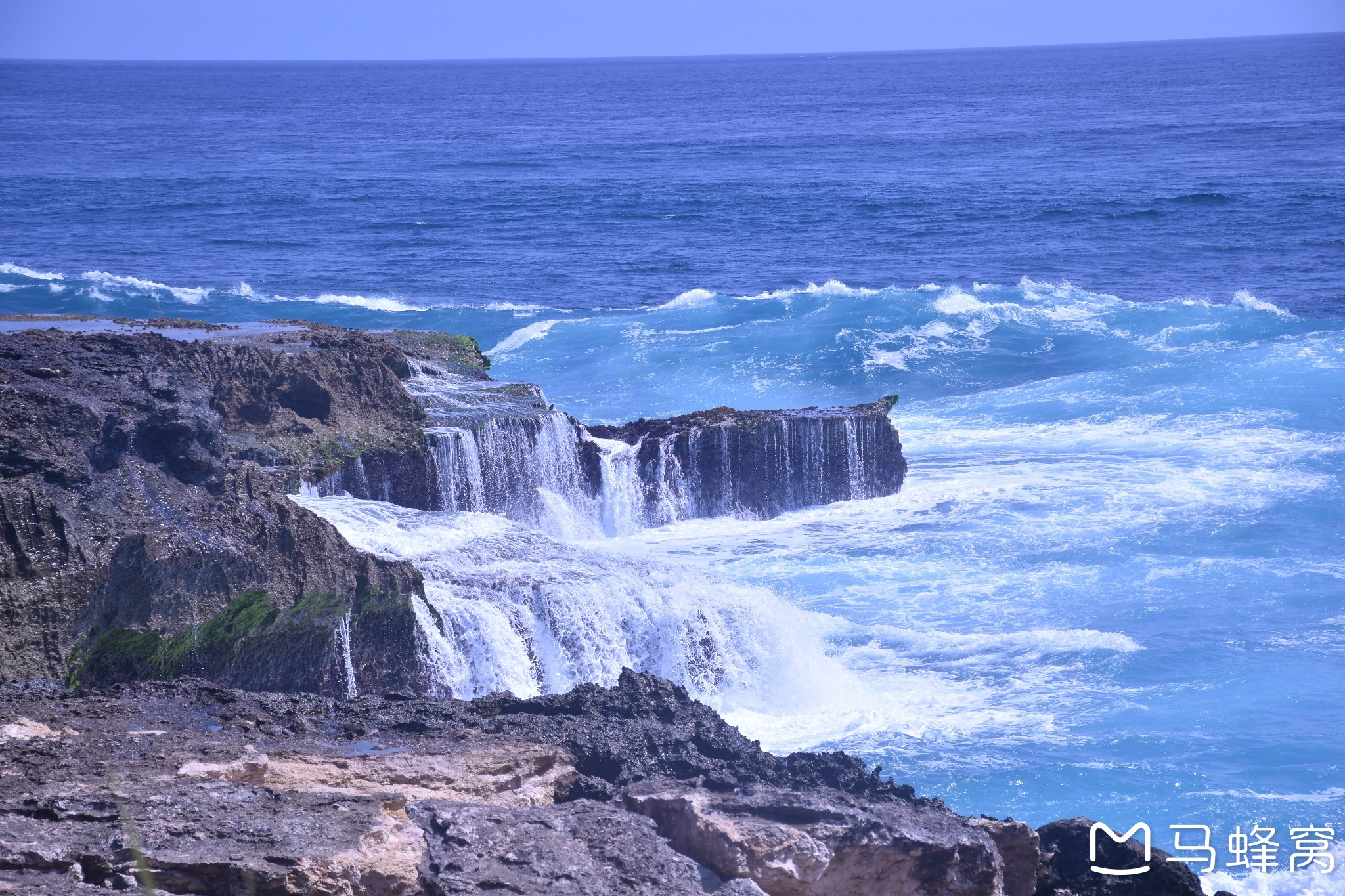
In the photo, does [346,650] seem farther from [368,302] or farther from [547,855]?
[368,302]

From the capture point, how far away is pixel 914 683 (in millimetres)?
12023

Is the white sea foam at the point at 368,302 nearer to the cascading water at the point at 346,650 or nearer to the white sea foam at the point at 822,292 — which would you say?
the white sea foam at the point at 822,292

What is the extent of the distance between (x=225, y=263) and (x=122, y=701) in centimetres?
2833

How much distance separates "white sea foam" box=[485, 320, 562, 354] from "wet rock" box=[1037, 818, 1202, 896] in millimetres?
20776

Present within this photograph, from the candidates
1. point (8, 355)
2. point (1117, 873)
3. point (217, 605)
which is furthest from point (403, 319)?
point (1117, 873)

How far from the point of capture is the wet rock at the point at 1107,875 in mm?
7242

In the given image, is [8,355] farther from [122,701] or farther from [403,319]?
[403,319]

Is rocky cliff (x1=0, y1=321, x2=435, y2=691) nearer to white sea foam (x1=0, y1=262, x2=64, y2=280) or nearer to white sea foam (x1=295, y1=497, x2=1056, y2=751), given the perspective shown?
white sea foam (x1=295, y1=497, x2=1056, y2=751)

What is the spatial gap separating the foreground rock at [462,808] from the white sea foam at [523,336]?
63.4 ft

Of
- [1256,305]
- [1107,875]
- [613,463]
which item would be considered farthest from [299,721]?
[1256,305]

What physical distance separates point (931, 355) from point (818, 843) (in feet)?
69.8

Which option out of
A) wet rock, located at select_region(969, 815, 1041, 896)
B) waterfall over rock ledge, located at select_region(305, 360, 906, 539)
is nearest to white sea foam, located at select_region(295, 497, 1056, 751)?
waterfall over rock ledge, located at select_region(305, 360, 906, 539)

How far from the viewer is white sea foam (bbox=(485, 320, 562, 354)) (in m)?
27.4

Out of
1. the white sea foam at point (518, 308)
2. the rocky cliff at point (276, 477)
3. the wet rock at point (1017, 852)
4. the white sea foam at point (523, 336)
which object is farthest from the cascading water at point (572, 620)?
the white sea foam at point (518, 308)
